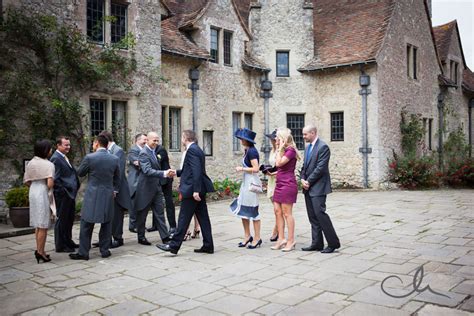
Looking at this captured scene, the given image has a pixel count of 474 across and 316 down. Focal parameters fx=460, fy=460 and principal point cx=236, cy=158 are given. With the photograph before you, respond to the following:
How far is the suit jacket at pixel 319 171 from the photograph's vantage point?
7.15 metres

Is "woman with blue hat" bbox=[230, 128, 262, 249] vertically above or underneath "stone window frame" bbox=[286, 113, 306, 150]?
underneath

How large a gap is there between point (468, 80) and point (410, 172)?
12971 millimetres

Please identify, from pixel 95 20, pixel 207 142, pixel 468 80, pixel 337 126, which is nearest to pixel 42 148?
pixel 95 20

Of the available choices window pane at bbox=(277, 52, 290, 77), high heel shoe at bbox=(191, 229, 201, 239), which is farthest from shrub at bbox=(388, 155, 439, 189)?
high heel shoe at bbox=(191, 229, 201, 239)

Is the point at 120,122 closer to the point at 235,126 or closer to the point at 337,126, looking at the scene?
the point at 235,126

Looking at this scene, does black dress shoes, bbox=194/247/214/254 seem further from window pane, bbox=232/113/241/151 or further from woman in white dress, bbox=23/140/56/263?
window pane, bbox=232/113/241/151

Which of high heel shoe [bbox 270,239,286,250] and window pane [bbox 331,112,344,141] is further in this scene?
window pane [bbox 331,112,344,141]

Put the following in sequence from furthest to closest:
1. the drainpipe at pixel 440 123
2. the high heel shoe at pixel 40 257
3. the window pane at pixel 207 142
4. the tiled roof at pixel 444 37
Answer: the tiled roof at pixel 444 37, the drainpipe at pixel 440 123, the window pane at pixel 207 142, the high heel shoe at pixel 40 257

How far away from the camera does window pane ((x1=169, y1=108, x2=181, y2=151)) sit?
15938 mm

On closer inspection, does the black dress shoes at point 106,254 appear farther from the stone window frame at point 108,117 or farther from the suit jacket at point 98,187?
the stone window frame at point 108,117

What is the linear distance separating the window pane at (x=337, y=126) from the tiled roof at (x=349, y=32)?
209 cm

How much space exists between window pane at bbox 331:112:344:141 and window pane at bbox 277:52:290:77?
269 centimetres

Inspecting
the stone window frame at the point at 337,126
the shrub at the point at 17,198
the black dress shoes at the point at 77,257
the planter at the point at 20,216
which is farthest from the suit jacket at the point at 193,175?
the stone window frame at the point at 337,126

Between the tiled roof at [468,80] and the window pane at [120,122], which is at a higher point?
the tiled roof at [468,80]
